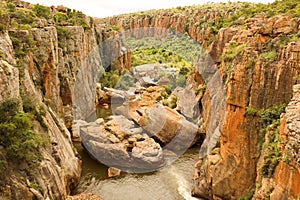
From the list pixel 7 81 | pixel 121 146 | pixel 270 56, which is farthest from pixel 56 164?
pixel 270 56

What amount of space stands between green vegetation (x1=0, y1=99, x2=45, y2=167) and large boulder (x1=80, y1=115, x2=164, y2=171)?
409 inches

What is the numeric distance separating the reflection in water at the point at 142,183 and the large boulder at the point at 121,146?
854 mm

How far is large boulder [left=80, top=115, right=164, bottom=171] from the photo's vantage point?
27859 millimetres

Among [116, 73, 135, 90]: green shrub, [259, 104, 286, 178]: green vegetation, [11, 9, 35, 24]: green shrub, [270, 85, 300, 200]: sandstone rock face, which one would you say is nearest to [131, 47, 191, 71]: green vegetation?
[116, 73, 135, 90]: green shrub

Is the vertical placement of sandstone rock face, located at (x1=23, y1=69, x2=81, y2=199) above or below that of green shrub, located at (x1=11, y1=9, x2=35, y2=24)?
below

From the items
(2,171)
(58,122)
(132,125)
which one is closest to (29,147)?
(2,171)

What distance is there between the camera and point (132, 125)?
107ft

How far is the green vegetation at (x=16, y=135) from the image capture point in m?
16.5

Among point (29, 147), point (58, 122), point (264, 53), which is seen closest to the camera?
point (29, 147)

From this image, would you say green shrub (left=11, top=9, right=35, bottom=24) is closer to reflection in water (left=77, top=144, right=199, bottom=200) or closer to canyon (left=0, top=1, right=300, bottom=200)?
canyon (left=0, top=1, right=300, bottom=200)

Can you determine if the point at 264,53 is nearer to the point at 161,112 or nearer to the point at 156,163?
the point at 156,163

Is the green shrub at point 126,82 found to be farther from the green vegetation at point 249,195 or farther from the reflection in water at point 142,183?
the green vegetation at point 249,195

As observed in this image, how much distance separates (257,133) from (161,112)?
15.4m

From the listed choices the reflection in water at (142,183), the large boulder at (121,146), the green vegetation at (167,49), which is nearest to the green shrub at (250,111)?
the reflection in water at (142,183)
